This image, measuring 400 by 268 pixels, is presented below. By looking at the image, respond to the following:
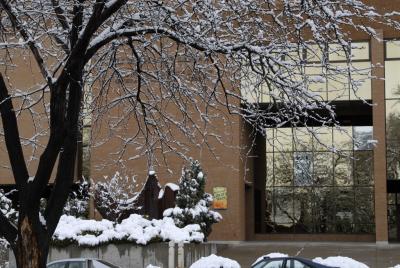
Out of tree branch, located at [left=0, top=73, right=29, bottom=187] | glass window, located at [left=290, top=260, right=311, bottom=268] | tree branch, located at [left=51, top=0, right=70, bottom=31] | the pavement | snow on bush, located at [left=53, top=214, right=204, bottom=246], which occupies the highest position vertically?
tree branch, located at [left=51, top=0, right=70, bottom=31]

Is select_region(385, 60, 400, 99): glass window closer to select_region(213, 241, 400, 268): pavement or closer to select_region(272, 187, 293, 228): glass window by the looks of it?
select_region(213, 241, 400, 268): pavement

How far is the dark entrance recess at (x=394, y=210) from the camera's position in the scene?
41178 mm

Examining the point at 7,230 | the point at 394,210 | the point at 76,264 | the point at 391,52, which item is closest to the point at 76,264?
the point at 76,264

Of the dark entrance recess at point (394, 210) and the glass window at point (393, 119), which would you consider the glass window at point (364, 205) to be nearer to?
the dark entrance recess at point (394, 210)

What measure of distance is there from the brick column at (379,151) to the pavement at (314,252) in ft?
3.94

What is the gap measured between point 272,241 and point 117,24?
1393 inches

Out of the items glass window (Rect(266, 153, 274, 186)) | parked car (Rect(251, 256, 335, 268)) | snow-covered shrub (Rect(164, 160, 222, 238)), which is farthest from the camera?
glass window (Rect(266, 153, 274, 186))

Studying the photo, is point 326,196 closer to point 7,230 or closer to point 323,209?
point 323,209

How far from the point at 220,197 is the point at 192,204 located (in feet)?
37.7

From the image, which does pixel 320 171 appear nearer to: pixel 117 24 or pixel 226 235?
pixel 226 235

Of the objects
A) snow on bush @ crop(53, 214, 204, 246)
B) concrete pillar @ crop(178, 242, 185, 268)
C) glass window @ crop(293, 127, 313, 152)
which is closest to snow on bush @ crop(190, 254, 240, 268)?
concrete pillar @ crop(178, 242, 185, 268)

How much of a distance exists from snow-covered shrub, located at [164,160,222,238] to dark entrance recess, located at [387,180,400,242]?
58.0 feet

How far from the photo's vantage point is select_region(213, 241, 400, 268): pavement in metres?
27.0

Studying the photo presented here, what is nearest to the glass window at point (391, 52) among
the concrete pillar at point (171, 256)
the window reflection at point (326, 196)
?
the window reflection at point (326, 196)
